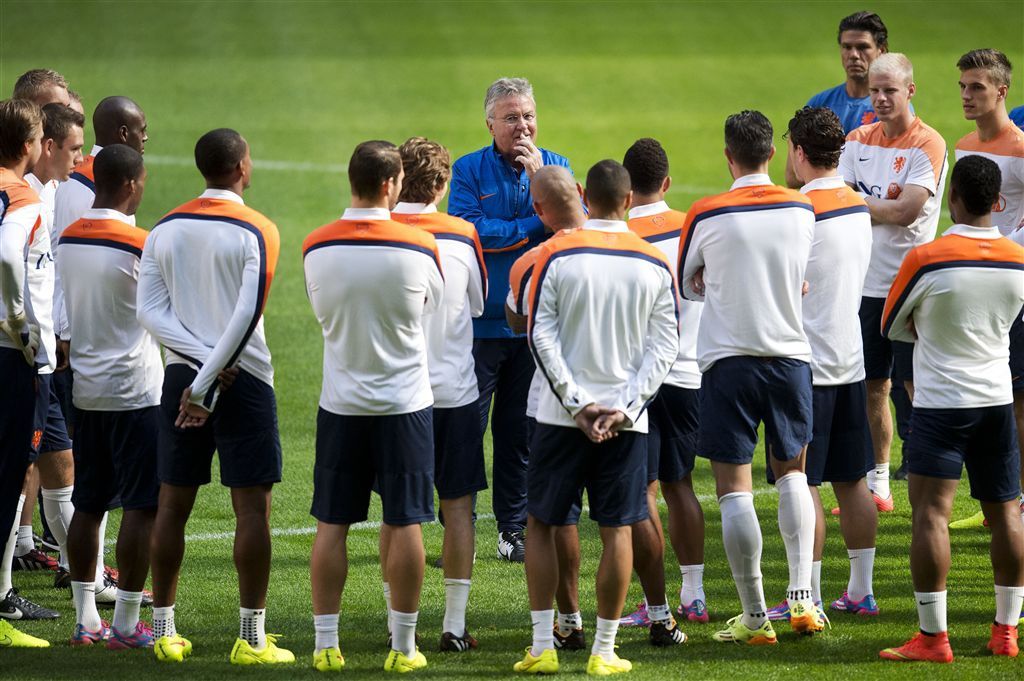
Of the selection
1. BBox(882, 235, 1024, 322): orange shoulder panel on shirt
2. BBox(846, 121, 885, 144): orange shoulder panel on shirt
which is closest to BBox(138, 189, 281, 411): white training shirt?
BBox(882, 235, 1024, 322): orange shoulder panel on shirt

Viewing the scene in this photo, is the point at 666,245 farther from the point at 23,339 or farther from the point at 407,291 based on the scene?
the point at 23,339

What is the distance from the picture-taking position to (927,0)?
3075 cm

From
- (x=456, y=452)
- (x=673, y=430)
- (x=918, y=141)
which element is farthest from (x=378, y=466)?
(x=918, y=141)

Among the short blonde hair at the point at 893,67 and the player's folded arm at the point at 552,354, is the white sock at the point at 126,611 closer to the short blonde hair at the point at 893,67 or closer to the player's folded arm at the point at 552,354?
the player's folded arm at the point at 552,354

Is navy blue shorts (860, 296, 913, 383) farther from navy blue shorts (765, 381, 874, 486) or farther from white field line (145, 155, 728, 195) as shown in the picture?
white field line (145, 155, 728, 195)

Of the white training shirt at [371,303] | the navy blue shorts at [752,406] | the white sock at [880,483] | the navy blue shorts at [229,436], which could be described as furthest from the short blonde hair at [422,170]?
the white sock at [880,483]

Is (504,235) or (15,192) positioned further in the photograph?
(504,235)

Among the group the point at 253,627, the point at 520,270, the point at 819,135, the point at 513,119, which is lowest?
the point at 253,627

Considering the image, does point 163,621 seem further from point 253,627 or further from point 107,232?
point 107,232

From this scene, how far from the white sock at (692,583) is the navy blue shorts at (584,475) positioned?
0.90m

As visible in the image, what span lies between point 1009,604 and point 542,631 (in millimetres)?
2088

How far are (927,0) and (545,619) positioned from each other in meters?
28.1

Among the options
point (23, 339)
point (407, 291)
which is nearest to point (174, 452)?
point (23, 339)

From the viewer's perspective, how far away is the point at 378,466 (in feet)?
18.9
